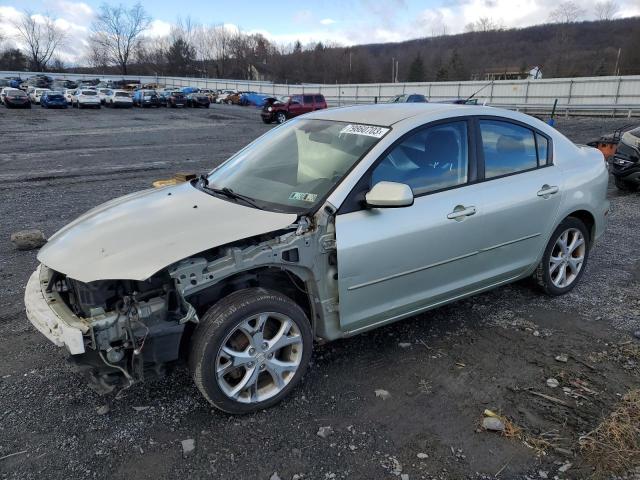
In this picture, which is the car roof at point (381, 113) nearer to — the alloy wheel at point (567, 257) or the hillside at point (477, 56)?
the alloy wheel at point (567, 257)

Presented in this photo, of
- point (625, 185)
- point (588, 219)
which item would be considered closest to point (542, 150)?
point (588, 219)

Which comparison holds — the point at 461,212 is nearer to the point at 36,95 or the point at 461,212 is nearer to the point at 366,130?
the point at 366,130

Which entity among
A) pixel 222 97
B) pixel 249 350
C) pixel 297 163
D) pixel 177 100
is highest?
pixel 297 163

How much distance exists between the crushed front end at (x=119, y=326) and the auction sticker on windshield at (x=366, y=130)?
165 centimetres

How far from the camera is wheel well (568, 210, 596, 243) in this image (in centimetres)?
451

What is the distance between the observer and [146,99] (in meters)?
41.8

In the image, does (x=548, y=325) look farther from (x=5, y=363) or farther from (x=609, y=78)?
(x=609, y=78)

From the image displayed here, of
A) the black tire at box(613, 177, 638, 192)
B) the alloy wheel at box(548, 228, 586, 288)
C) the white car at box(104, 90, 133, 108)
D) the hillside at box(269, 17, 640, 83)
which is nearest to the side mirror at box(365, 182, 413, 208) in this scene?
the alloy wheel at box(548, 228, 586, 288)

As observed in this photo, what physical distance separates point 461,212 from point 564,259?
168 centimetres

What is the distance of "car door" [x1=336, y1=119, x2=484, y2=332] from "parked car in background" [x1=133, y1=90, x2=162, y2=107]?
4262 cm

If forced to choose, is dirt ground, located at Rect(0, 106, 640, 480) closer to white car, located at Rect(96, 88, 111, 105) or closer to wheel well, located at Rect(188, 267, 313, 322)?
wheel well, located at Rect(188, 267, 313, 322)

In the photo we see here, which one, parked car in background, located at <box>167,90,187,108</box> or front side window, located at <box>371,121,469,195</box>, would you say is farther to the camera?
parked car in background, located at <box>167,90,187,108</box>

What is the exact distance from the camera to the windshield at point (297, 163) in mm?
3199

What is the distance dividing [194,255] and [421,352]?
6.18 feet
